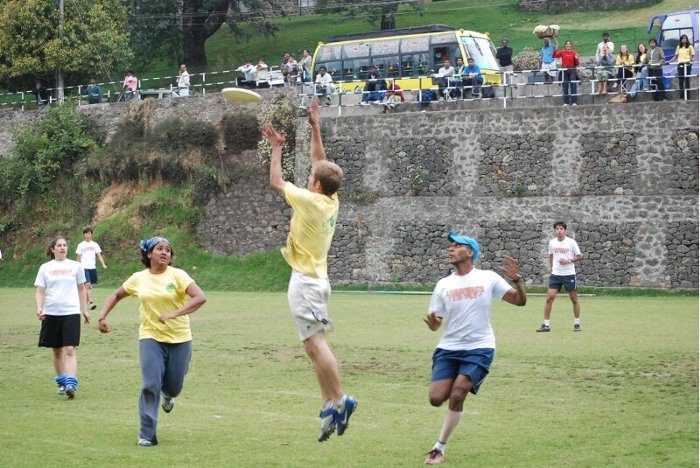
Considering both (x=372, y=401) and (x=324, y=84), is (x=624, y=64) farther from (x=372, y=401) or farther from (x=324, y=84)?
(x=372, y=401)

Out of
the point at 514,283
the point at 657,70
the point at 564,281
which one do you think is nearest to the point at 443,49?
the point at 657,70

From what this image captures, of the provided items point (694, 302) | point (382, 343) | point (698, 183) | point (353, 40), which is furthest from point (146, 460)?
point (353, 40)

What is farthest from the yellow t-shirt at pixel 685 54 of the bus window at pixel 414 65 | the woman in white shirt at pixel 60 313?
the woman in white shirt at pixel 60 313

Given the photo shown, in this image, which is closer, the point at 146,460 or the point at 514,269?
the point at 514,269

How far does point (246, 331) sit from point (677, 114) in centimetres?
1693

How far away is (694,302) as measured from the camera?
99.6 ft

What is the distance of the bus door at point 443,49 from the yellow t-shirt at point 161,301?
3017cm

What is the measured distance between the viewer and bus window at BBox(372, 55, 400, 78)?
4256 cm

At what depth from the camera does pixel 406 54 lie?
42.5 metres

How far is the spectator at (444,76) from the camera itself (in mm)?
38438

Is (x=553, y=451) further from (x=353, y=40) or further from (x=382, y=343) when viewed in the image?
(x=353, y=40)

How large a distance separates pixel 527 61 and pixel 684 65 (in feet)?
35.1

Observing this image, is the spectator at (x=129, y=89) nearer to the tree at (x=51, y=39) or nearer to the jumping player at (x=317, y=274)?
the tree at (x=51, y=39)

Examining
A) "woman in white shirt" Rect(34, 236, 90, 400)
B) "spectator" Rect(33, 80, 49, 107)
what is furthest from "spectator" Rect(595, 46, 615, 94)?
"spectator" Rect(33, 80, 49, 107)
